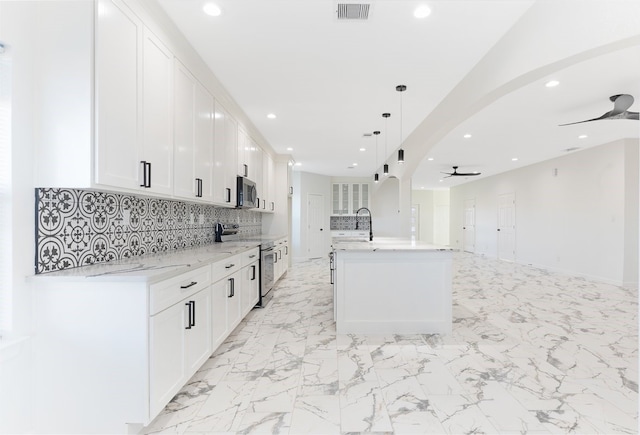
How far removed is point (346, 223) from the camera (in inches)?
428

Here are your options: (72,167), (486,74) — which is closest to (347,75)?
(486,74)

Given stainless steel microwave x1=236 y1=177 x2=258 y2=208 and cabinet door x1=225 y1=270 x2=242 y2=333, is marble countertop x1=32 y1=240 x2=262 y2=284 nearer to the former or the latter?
cabinet door x1=225 y1=270 x2=242 y2=333

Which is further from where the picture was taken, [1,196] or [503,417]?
[503,417]

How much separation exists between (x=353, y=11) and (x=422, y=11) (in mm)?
482

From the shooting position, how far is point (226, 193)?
3.78 m

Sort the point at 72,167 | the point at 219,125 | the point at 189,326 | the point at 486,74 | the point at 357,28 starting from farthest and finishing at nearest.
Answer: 1. the point at 219,125
2. the point at 486,74
3. the point at 357,28
4. the point at 189,326
5. the point at 72,167

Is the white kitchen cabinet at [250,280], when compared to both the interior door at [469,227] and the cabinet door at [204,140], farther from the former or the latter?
the interior door at [469,227]

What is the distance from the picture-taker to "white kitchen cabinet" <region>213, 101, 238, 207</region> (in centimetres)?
349

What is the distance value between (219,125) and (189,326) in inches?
89.4

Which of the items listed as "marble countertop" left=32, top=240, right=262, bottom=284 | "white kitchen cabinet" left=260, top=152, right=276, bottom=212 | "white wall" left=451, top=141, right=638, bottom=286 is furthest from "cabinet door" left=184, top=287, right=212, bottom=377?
"white wall" left=451, top=141, right=638, bottom=286

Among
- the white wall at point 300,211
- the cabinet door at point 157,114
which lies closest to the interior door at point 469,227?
the white wall at point 300,211

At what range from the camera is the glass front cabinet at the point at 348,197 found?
423 inches

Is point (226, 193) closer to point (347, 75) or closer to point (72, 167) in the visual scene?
point (347, 75)

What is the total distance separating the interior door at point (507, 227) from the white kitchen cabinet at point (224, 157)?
26.1ft
